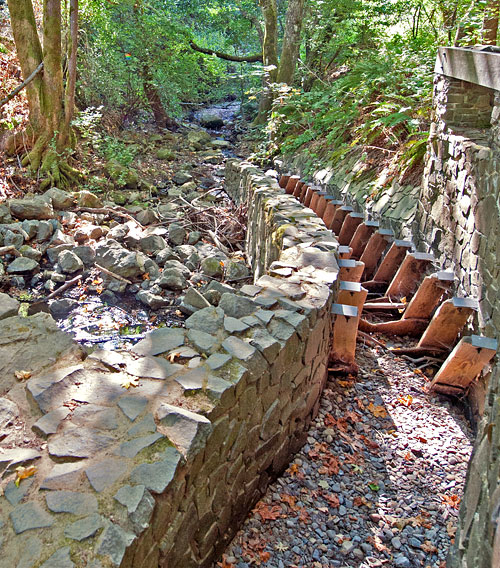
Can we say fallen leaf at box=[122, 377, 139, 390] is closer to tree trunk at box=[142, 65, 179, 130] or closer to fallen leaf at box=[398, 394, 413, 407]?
fallen leaf at box=[398, 394, 413, 407]

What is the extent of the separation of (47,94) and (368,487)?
373 inches

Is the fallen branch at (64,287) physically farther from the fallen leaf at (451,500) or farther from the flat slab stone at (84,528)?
the fallen leaf at (451,500)

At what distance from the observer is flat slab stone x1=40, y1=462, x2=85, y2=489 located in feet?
6.66

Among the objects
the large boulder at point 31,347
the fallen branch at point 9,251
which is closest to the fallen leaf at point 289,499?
the large boulder at point 31,347

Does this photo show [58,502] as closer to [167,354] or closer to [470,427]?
[167,354]

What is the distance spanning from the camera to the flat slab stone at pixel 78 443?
2203 millimetres

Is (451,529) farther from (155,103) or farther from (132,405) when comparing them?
(155,103)

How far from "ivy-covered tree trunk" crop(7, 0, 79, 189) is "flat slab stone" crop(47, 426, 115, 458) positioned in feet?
26.3

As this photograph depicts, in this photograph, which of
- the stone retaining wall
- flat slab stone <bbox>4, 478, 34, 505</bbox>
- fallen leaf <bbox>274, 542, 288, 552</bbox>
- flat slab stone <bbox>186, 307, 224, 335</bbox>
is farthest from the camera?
the stone retaining wall

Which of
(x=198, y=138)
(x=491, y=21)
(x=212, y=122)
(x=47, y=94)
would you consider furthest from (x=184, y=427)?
(x=212, y=122)

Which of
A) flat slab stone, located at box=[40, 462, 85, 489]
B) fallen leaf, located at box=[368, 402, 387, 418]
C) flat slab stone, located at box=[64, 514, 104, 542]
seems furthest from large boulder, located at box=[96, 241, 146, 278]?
flat slab stone, located at box=[64, 514, 104, 542]

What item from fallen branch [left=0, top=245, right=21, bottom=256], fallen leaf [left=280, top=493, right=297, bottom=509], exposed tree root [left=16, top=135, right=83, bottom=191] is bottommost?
fallen leaf [left=280, top=493, right=297, bottom=509]

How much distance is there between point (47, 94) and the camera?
9445 mm

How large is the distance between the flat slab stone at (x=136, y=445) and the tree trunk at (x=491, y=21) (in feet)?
23.7
